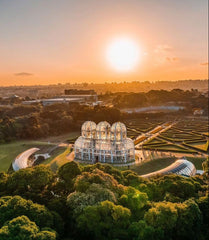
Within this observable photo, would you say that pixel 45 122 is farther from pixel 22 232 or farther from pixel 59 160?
pixel 22 232

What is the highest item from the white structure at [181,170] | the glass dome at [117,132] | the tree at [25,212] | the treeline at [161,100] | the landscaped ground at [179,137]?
the treeline at [161,100]

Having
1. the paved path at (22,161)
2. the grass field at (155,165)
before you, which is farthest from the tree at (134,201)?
the paved path at (22,161)

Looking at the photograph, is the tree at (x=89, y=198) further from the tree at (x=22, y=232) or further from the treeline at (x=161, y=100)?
the treeline at (x=161, y=100)

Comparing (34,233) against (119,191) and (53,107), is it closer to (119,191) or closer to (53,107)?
(119,191)

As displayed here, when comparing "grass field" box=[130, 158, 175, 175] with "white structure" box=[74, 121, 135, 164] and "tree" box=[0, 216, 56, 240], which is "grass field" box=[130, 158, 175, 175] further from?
"tree" box=[0, 216, 56, 240]

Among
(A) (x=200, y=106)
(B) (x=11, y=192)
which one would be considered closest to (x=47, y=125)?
(B) (x=11, y=192)

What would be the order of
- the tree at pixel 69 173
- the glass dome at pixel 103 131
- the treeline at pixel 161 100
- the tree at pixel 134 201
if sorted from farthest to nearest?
the treeline at pixel 161 100
the glass dome at pixel 103 131
the tree at pixel 69 173
the tree at pixel 134 201
